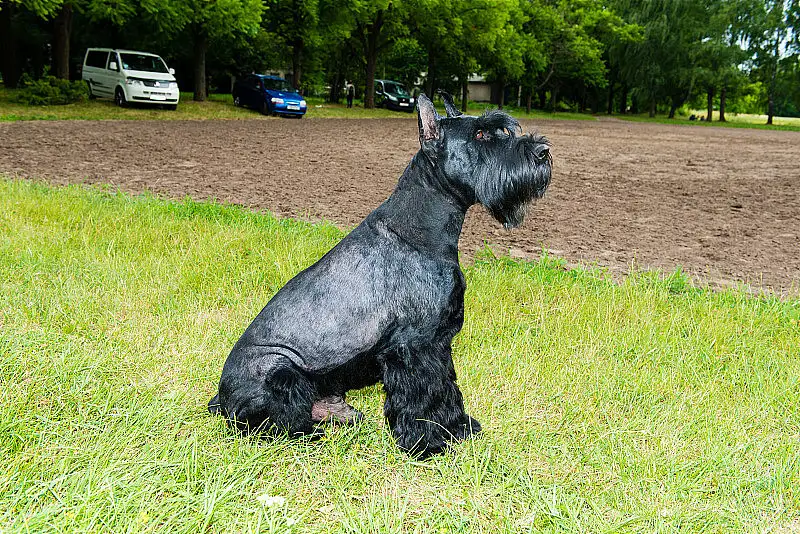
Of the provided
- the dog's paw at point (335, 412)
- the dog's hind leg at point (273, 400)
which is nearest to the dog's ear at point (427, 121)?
the dog's hind leg at point (273, 400)

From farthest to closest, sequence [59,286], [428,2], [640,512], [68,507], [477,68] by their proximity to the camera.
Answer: [477,68] < [428,2] < [59,286] < [640,512] < [68,507]

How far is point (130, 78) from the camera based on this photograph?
22.7 m

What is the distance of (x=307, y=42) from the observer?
30953 millimetres

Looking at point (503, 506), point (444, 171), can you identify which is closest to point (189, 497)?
point (503, 506)

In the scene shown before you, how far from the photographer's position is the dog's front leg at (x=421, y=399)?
2.89m

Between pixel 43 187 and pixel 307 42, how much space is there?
24.9 m

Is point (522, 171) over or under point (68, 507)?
over

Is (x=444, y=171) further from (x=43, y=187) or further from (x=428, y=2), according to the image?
(x=428, y=2)

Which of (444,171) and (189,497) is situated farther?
(444,171)

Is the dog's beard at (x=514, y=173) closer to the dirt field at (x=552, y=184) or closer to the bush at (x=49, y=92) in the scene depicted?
the dirt field at (x=552, y=184)

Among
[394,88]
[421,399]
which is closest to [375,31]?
[394,88]

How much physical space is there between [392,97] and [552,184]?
27.1 meters

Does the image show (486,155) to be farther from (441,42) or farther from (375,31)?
(441,42)

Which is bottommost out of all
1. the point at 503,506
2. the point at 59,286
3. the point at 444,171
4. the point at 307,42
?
the point at 503,506
